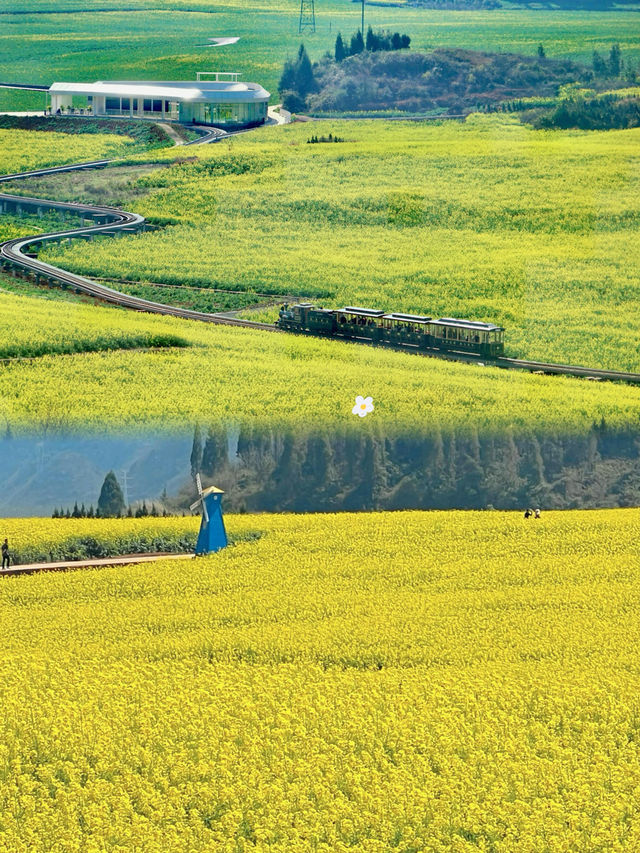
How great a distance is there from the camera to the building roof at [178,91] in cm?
14850

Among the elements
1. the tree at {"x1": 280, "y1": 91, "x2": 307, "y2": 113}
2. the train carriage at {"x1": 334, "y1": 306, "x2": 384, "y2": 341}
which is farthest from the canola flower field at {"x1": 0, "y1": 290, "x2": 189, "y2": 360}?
the tree at {"x1": 280, "y1": 91, "x2": 307, "y2": 113}

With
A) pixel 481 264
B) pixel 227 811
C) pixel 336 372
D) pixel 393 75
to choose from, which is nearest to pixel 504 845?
pixel 227 811

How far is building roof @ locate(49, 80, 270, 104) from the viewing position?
14850 centimetres

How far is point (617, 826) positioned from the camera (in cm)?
2481

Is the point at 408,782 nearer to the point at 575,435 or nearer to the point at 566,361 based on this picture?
the point at 575,435

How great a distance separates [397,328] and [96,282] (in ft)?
82.6

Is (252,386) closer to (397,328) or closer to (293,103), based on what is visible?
(397,328)

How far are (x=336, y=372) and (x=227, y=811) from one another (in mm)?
42893

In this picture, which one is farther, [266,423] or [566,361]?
[566,361]

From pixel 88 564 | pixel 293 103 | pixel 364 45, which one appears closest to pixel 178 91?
pixel 293 103

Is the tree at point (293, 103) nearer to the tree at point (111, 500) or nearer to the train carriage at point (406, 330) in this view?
the train carriage at point (406, 330)

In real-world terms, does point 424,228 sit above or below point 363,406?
above

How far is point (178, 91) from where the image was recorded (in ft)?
487

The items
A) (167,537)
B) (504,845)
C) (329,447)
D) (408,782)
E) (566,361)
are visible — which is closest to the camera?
(504,845)
